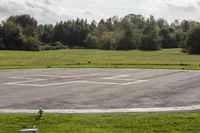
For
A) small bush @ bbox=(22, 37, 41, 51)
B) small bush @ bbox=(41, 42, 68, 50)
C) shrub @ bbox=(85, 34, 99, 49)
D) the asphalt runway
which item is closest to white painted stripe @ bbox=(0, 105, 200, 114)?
the asphalt runway

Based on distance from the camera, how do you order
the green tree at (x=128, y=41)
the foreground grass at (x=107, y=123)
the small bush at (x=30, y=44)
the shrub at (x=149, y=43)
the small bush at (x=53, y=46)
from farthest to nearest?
the green tree at (x=128, y=41) → the shrub at (x=149, y=43) → the small bush at (x=53, y=46) → the small bush at (x=30, y=44) → the foreground grass at (x=107, y=123)

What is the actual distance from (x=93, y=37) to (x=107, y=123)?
377 feet

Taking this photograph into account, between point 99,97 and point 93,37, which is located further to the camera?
point 93,37

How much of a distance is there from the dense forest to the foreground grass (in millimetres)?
78319

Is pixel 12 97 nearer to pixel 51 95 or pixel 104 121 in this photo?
pixel 51 95

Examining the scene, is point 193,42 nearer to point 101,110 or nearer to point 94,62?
point 94,62

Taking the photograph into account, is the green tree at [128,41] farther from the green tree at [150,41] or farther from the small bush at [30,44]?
the small bush at [30,44]

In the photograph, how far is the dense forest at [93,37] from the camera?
94431mm

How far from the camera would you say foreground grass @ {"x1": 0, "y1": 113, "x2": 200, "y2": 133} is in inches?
343

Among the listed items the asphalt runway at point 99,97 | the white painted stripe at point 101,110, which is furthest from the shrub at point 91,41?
the white painted stripe at point 101,110

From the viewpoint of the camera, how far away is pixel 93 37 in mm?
123688

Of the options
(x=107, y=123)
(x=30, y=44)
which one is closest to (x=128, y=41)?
(x=30, y=44)

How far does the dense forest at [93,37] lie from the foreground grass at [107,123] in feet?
257

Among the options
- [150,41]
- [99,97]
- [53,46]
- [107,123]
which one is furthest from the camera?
[53,46]
